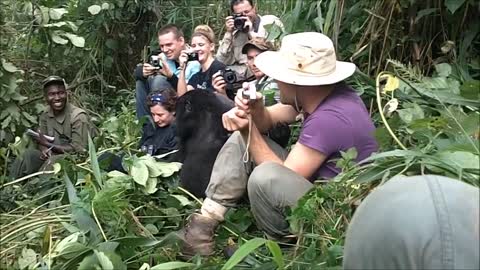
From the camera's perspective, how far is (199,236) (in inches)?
114

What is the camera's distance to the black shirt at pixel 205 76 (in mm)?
4883

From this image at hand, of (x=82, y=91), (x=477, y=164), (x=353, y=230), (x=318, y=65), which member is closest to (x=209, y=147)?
(x=318, y=65)

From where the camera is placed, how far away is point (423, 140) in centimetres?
245

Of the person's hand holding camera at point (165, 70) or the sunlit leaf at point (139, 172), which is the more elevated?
the sunlit leaf at point (139, 172)

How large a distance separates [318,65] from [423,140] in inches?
23.0

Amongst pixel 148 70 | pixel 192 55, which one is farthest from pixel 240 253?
pixel 148 70

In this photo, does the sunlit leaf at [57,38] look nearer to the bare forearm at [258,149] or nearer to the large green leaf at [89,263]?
the bare forearm at [258,149]

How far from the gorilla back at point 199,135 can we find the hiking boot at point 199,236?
337 mm

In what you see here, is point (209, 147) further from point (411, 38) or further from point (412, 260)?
point (412, 260)

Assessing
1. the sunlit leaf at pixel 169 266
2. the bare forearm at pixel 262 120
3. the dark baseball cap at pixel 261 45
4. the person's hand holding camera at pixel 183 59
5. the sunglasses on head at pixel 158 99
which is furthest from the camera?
the person's hand holding camera at pixel 183 59

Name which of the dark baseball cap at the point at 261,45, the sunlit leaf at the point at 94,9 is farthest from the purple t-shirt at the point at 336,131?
the sunlit leaf at the point at 94,9

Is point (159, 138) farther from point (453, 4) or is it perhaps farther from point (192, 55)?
point (453, 4)

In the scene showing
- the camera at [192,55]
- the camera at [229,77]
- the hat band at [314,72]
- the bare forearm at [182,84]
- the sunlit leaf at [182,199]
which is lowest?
the bare forearm at [182,84]

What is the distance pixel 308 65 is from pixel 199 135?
30.4 inches
